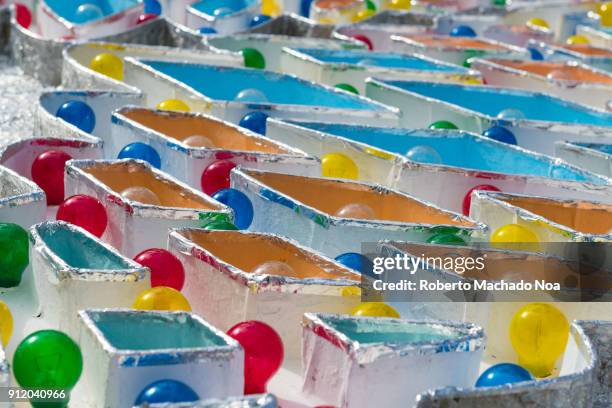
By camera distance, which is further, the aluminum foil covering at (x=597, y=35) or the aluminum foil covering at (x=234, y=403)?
the aluminum foil covering at (x=597, y=35)

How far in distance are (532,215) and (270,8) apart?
3.94 meters

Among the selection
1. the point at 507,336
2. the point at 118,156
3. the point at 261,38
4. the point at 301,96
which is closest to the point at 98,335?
the point at 507,336

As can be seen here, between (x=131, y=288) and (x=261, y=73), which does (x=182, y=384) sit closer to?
(x=131, y=288)

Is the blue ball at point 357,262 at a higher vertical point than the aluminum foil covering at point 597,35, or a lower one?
lower

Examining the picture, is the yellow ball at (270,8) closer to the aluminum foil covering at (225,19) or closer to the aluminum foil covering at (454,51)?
the aluminum foil covering at (225,19)

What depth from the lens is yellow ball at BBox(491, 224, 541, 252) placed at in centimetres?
369

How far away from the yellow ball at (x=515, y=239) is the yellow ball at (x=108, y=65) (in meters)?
2.36

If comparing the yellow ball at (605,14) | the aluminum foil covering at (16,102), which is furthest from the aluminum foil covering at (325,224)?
the yellow ball at (605,14)

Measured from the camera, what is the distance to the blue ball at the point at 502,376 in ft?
9.76

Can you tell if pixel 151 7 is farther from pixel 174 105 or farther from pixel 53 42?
pixel 174 105

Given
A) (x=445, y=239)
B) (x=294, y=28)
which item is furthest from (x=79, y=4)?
(x=445, y=239)

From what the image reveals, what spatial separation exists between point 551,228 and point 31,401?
1.64m

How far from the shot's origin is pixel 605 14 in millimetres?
7621

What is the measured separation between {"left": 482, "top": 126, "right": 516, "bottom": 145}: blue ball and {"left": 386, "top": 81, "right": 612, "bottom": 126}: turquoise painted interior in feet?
1.84
